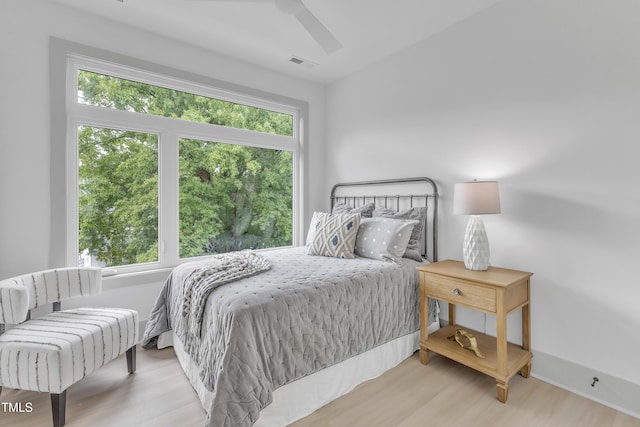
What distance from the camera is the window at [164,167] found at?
253 cm

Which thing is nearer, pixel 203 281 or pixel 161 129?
pixel 203 281

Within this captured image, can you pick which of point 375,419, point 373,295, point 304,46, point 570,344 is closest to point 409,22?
point 304,46

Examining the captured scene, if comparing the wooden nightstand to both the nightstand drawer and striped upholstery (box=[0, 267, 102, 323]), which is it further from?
striped upholstery (box=[0, 267, 102, 323])

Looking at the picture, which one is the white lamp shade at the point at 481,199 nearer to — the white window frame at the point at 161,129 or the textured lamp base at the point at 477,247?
the textured lamp base at the point at 477,247

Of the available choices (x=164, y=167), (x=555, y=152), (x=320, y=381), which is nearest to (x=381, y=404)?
(x=320, y=381)

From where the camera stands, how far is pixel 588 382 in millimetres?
1929

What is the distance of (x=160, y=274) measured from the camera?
2799mm

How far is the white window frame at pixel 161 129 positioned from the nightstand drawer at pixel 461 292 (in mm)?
2303

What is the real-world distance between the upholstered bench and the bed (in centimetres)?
41

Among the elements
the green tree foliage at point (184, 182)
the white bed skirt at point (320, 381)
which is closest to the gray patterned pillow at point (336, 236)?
the white bed skirt at point (320, 381)

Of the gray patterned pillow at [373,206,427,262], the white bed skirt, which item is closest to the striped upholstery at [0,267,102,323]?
the white bed skirt

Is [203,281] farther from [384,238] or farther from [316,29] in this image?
[316,29]

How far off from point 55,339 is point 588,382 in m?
3.17

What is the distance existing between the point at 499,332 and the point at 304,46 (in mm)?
2888
